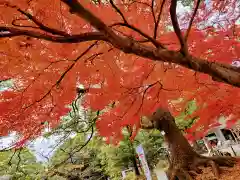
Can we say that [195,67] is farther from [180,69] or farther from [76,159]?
[76,159]

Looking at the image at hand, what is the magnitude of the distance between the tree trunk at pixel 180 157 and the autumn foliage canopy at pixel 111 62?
1665 millimetres

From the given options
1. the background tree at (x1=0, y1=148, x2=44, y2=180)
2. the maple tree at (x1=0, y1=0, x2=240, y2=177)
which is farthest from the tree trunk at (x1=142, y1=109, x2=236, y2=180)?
the background tree at (x1=0, y1=148, x2=44, y2=180)

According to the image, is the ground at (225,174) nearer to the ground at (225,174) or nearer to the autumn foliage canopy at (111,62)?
the ground at (225,174)

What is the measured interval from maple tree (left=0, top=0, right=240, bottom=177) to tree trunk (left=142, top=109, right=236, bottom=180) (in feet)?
0.31

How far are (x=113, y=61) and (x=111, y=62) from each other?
76mm

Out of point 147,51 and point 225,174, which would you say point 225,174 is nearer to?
point 225,174

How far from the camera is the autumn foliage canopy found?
11.9 feet

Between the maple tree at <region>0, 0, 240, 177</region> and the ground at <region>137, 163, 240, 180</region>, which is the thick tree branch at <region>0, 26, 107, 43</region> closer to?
the maple tree at <region>0, 0, 240, 177</region>

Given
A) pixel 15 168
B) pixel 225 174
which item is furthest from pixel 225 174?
pixel 15 168

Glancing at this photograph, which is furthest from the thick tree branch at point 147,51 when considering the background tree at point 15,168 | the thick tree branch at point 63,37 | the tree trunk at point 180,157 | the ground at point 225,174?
the background tree at point 15,168

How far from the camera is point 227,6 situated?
19.6 ft

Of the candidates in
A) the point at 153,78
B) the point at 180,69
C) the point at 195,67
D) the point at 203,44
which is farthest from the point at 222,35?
the point at 195,67

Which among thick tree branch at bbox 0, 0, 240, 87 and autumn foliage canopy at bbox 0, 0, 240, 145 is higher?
autumn foliage canopy at bbox 0, 0, 240, 145

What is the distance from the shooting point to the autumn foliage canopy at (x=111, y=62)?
3.64m
